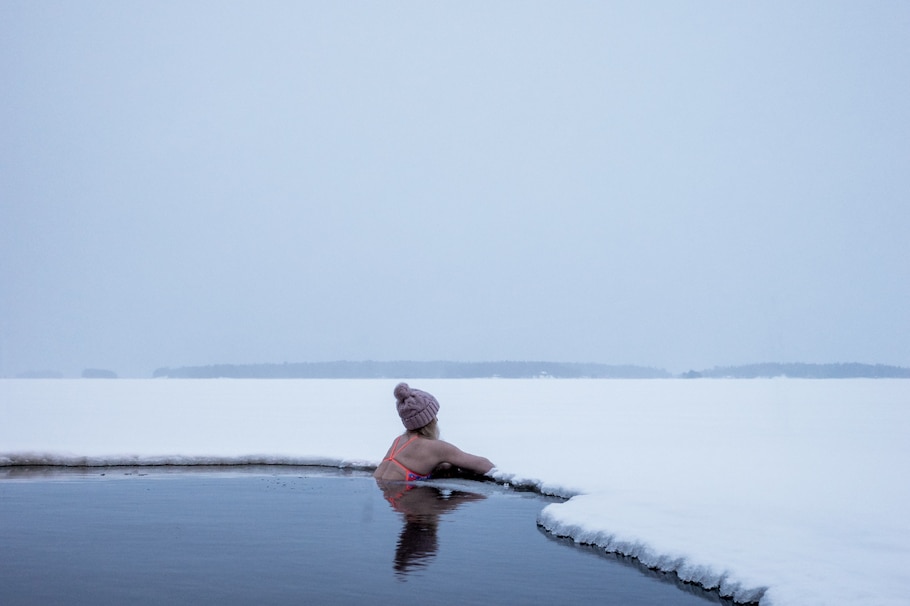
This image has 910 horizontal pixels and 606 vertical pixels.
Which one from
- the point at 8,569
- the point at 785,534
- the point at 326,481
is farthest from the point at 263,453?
the point at 785,534

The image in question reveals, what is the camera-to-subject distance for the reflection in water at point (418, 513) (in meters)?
7.39

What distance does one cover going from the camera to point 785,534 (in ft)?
25.8

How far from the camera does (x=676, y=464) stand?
1475 cm

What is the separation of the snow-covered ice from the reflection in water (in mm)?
1267

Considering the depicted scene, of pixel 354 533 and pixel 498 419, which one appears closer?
pixel 354 533

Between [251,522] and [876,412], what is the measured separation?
3031cm

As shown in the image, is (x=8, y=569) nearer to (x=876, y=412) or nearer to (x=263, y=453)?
(x=263, y=453)

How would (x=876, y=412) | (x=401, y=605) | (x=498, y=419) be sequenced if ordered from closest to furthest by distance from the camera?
(x=401, y=605) → (x=498, y=419) → (x=876, y=412)

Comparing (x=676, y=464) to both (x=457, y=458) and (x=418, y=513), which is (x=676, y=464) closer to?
(x=457, y=458)

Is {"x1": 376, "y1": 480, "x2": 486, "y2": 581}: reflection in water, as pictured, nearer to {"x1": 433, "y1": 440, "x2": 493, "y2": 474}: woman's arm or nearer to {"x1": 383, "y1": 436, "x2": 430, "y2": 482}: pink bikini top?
{"x1": 383, "y1": 436, "x2": 430, "y2": 482}: pink bikini top

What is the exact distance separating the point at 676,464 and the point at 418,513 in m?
6.51

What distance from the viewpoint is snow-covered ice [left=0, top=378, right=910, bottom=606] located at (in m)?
6.82

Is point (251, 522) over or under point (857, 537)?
under

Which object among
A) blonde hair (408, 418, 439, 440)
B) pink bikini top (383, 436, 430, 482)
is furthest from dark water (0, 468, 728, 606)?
blonde hair (408, 418, 439, 440)
